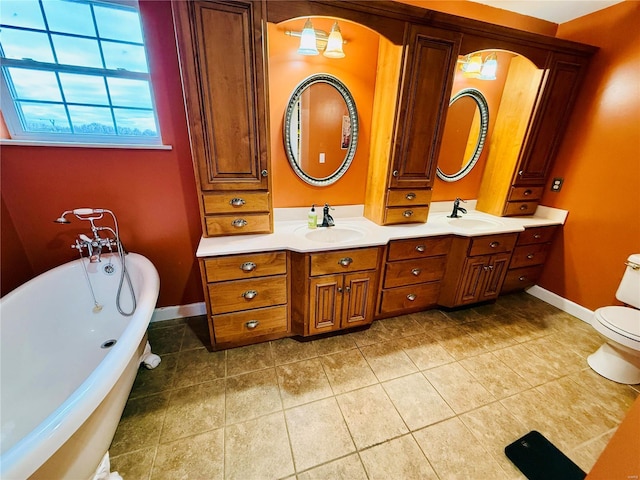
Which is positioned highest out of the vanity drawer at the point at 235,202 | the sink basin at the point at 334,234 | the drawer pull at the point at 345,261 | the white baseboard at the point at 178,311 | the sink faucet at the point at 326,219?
the vanity drawer at the point at 235,202

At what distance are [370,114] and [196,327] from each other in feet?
7.26

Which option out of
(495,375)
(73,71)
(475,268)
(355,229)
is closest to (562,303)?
(475,268)

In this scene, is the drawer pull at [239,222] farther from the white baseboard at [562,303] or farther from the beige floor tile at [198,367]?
the white baseboard at [562,303]

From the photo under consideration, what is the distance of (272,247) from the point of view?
157 cm

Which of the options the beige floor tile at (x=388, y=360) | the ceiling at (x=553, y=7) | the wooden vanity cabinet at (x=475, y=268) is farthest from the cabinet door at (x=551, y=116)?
the beige floor tile at (x=388, y=360)

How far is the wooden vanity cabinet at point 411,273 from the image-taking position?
6.22 ft

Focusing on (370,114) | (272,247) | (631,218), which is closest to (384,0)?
(370,114)

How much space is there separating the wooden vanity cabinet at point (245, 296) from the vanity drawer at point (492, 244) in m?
1.53

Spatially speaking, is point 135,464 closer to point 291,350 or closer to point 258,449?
point 258,449

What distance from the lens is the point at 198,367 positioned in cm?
165

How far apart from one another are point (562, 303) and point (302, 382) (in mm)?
2556

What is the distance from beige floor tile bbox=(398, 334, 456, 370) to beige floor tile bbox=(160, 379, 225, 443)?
4.21ft

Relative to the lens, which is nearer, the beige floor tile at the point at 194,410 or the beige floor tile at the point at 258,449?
the beige floor tile at the point at 258,449

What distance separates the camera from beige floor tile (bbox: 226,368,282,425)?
1.38 metres
